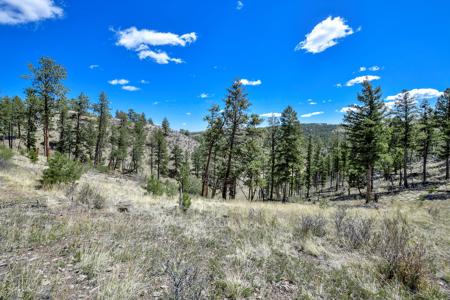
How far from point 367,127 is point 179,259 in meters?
21.6

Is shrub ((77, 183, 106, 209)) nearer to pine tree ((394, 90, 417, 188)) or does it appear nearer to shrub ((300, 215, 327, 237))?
shrub ((300, 215, 327, 237))

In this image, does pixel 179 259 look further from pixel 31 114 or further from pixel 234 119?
pixel 31 114

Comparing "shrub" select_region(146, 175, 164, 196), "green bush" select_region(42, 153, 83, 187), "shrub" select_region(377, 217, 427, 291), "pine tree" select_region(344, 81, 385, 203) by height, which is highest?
"pine tree" select_region(344, 81, 385, 203)

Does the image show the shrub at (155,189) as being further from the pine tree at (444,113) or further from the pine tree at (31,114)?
the pine tree at (444,113)

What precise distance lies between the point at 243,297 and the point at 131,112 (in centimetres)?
12069

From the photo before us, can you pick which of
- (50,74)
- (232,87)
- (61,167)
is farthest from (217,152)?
(50,74)

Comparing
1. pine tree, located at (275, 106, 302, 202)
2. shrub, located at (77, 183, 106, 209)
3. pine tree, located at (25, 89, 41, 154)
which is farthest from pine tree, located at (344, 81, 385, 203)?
pine tree, located at (25, 89, 41, 154)

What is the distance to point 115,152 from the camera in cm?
4825

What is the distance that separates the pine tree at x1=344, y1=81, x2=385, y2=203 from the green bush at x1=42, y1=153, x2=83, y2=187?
72.3ft

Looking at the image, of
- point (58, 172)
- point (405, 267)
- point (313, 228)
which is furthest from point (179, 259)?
point (58, 172)

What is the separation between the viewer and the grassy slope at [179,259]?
11.1ft

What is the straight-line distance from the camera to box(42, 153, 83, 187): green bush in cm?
995

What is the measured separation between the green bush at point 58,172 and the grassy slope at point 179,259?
2171 millimetres

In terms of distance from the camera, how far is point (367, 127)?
20.5 meters
